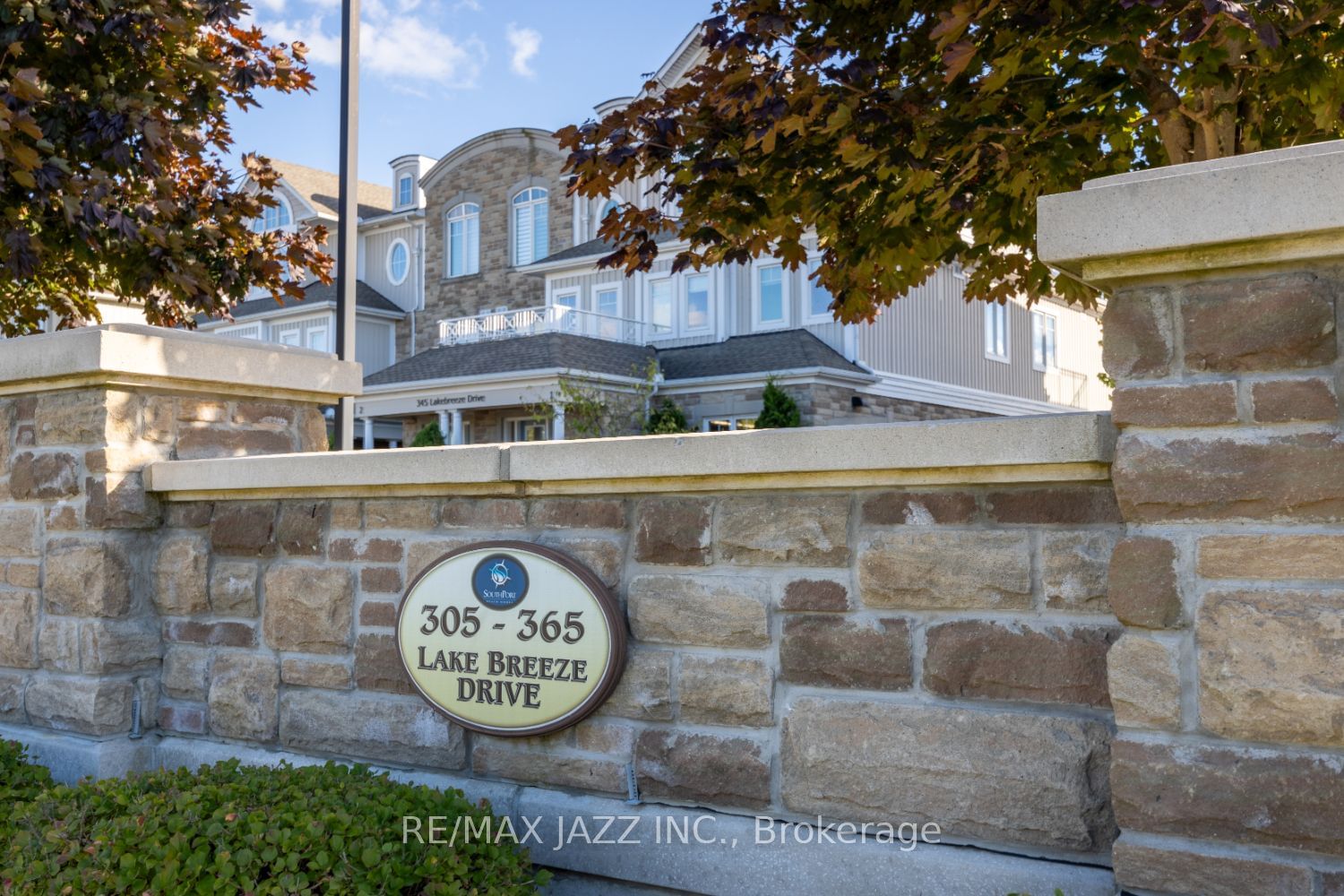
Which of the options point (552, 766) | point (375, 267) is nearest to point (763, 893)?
point (552, 766)

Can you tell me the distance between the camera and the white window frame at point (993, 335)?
25125 millimetres

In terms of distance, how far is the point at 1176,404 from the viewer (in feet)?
9.40

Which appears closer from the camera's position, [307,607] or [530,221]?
[307,607]

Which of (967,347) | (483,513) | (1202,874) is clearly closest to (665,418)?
(967,347)

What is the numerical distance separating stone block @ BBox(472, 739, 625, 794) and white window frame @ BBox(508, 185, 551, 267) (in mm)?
23517

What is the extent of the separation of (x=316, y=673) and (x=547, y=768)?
1.13m

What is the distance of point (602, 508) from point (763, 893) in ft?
4.28

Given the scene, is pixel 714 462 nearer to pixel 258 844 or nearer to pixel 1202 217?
pixel 1202 217

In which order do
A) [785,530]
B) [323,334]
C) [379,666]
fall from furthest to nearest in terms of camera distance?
1. [323,334]
2. [379,666]
3. [785,530]

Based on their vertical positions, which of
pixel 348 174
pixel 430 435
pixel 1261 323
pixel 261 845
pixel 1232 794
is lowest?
pixel 261 845

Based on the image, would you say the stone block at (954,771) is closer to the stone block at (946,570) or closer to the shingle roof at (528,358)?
the stone block at (946,570)

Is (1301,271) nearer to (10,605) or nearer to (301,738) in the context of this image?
(301,738)

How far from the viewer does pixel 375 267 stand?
102 feet

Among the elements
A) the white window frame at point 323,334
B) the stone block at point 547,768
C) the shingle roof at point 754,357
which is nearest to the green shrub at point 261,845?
the stone block at point 547,768
